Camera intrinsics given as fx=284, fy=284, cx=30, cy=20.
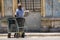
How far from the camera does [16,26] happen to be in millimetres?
13977

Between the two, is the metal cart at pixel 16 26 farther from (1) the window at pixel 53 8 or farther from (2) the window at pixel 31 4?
(1) the window at pixel 53 8

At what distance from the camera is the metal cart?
544 inches

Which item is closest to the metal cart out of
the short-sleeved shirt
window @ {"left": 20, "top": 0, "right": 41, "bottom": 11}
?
the short-sleeved shirt

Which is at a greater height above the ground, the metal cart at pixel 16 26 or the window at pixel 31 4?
the window at pixel 31 4

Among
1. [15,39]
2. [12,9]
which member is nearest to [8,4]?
[12,9]

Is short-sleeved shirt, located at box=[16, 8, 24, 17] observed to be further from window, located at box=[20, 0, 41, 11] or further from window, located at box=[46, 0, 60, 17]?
window, located at box=[46, 0, 60, 17]

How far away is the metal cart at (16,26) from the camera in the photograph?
45.3 feet

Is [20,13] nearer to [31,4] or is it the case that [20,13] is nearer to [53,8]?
[31,4]

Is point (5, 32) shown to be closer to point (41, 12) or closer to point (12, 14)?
point (12, 14)

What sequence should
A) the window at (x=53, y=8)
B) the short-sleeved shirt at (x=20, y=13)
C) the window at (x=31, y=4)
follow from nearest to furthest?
the short-sleeved shirt at (x=20, y=13) → the window at (x=53, y=8) → the window at (x=31, y=4)

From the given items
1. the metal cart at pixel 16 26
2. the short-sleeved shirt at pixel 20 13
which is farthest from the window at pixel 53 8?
the metal cart at pixel 16 26

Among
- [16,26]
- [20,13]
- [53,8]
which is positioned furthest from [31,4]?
[16,26]

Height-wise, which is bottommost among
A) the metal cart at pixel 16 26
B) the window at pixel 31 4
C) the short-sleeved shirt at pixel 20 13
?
the metal cart at pixel 16 26

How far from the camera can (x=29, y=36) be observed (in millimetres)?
14078
